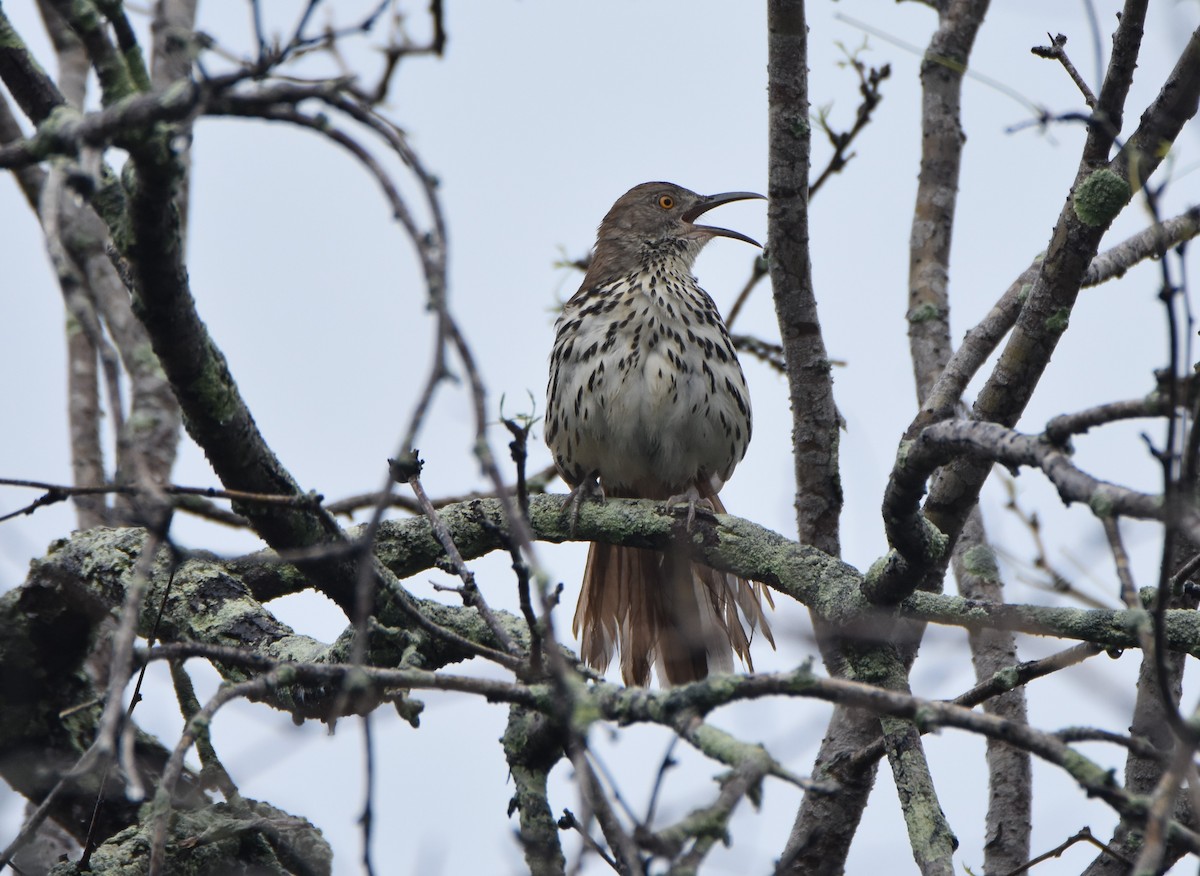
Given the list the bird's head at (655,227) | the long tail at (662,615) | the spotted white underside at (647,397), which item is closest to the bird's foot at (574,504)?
the long tail at (662,615)

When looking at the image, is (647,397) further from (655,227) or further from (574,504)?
(655,227)

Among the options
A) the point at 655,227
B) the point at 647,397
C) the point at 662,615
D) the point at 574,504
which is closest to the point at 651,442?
the point at 647,397

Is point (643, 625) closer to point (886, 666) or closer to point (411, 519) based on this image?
point (411, 519)

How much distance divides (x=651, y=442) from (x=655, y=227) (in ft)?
4.24

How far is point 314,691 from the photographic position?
112 inches

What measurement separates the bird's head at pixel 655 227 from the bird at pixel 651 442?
358 mm

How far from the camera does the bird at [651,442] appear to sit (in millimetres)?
4305

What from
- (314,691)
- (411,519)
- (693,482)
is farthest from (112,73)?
(693,482)

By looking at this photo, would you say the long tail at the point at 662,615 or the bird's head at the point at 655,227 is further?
the bird's head at the point at 655,227

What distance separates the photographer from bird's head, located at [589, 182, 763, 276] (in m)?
5.32

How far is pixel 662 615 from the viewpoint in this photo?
14.4 ft

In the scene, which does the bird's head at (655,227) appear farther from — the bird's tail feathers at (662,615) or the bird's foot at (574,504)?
the bird's foot at (574,504)

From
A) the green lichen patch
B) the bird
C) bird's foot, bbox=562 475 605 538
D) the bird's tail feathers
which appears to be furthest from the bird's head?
the green lichen patch

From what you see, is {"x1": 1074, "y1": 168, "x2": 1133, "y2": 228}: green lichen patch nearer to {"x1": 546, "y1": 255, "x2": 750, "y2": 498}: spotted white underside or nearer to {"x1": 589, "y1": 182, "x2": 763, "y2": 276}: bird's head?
{"x1": 546, "y1": 255, "x2": 750, "y2": 498}: spotted white underside
